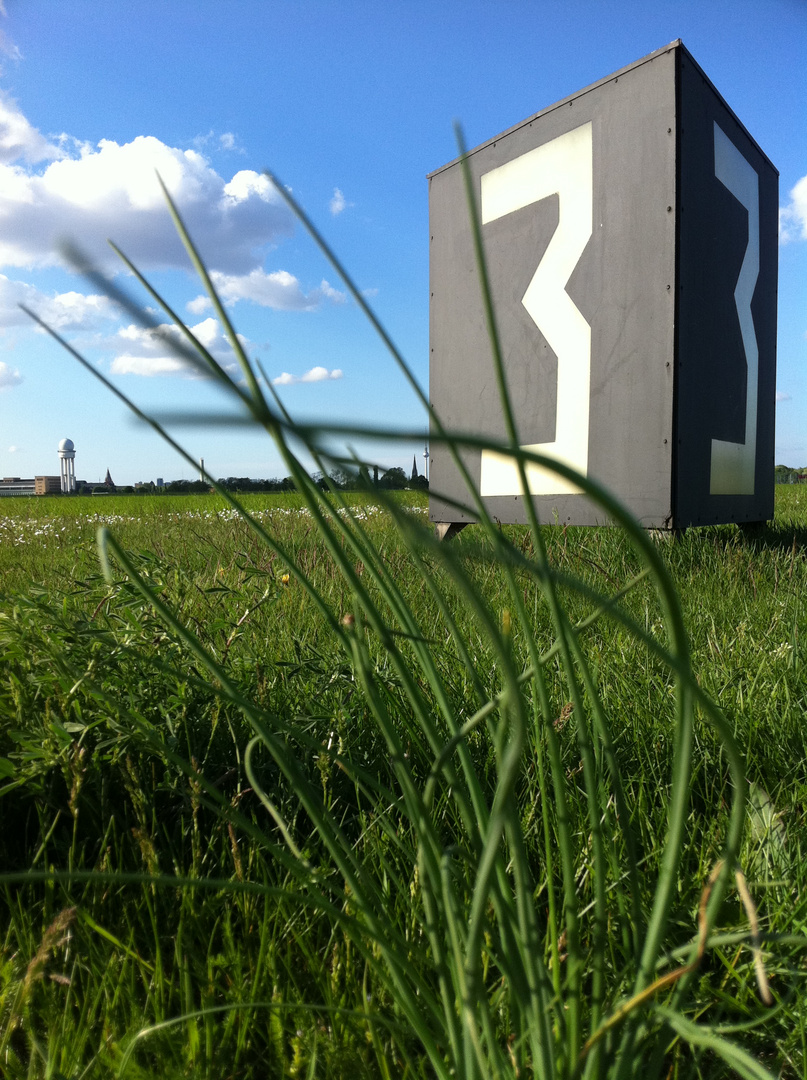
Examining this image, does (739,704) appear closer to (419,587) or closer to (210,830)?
(210,830)

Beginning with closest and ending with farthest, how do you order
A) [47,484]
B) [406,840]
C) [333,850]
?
[333,850], [406,840], [47,484]

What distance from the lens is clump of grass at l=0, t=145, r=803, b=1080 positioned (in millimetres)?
449

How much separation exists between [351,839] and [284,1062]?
0.46 meters

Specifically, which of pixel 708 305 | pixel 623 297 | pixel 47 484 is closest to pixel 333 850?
pixel 623 297

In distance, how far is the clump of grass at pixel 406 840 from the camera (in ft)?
1.47

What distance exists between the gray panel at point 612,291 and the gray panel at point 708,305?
0.10m

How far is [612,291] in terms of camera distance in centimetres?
363

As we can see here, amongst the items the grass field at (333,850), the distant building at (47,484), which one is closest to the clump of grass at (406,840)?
the grass field at (333,850)

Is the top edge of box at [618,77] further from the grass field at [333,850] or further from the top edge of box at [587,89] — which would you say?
the grass field at [333,850]

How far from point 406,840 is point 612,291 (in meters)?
3.33

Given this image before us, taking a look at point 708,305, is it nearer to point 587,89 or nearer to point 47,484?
point 587,89

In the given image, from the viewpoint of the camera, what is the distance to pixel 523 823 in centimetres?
104

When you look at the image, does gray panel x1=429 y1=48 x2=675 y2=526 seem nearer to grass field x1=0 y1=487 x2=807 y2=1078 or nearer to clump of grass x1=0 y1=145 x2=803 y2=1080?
grass field x1=0 y1=487 x2=807 y2=1078

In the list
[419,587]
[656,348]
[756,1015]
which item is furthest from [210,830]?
[656,348]
